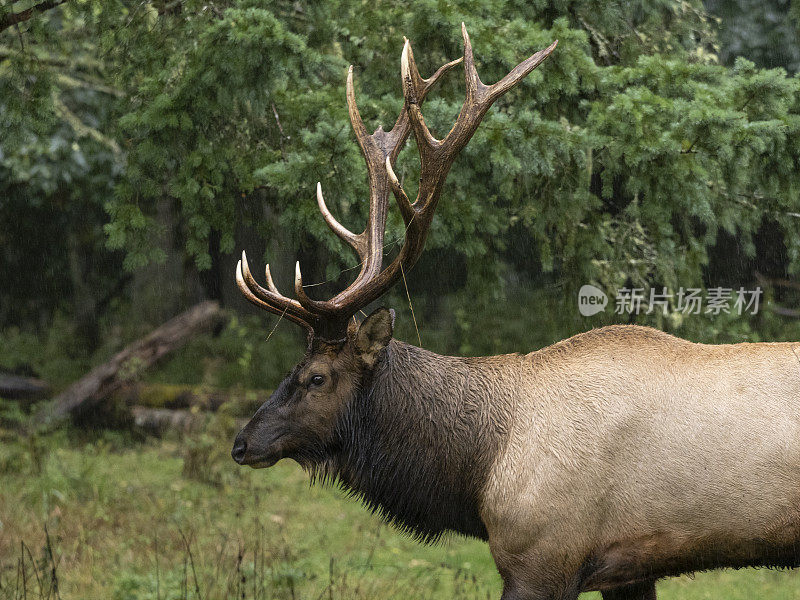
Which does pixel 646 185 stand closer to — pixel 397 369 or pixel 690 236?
pixel 690 236

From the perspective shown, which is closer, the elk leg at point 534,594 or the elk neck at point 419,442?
the elk leg at point 534,594

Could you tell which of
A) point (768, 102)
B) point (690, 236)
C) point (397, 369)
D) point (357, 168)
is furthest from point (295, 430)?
point (690, 236)

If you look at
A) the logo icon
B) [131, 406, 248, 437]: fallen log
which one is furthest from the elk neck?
[131, 406, 248, 437]: fallen log

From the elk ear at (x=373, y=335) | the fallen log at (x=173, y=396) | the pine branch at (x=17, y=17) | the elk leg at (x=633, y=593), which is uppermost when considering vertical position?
the pine branch at (x=17, y=17)

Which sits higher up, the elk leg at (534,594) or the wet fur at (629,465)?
the wet fur at (629,465)

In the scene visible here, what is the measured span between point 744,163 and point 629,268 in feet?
5.01

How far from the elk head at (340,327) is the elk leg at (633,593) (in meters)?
1.39

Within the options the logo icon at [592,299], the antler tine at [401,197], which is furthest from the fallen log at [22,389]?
the antler tine at [401,197]

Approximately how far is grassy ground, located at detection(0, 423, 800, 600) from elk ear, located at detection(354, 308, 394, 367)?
4.87 feet

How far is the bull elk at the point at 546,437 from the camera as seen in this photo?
3432mm

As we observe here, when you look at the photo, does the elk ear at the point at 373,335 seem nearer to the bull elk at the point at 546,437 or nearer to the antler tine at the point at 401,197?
the bull elk at the point at 546,437

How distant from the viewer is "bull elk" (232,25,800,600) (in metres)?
3.43

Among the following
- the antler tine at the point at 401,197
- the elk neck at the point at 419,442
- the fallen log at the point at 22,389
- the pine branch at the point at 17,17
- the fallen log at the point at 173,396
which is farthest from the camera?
the fallen log at the point at 22,389

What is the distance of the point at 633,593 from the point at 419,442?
1124 millimetres
